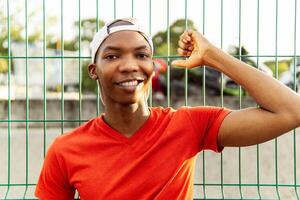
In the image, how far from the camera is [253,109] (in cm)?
310

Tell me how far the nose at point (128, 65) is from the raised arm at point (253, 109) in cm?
22

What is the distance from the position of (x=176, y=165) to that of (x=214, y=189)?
203 centimetres

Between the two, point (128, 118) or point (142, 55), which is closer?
point (142, 55)

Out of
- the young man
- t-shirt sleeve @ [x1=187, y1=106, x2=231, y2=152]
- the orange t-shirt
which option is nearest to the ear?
the young man

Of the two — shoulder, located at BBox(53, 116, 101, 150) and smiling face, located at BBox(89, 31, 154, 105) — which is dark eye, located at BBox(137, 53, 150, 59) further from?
shoulder, located at BBox(53, 116, 101, 150)

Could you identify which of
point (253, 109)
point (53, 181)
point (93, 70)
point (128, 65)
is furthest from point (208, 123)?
point (53, 181)

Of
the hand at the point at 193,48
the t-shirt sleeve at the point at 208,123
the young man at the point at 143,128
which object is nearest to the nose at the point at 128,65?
the young man at the point at 143,128

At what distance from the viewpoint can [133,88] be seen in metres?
3.11

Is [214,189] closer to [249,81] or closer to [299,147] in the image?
[299,147]

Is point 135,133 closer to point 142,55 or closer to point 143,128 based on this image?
point 143,128

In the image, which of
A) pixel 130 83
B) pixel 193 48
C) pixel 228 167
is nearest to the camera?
pixel 130 83

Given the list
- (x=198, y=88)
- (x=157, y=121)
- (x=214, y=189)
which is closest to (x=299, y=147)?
(x=214, y=189)

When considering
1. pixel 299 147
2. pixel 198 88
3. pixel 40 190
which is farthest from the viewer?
pixel 198 88

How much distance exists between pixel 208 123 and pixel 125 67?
43 cm
